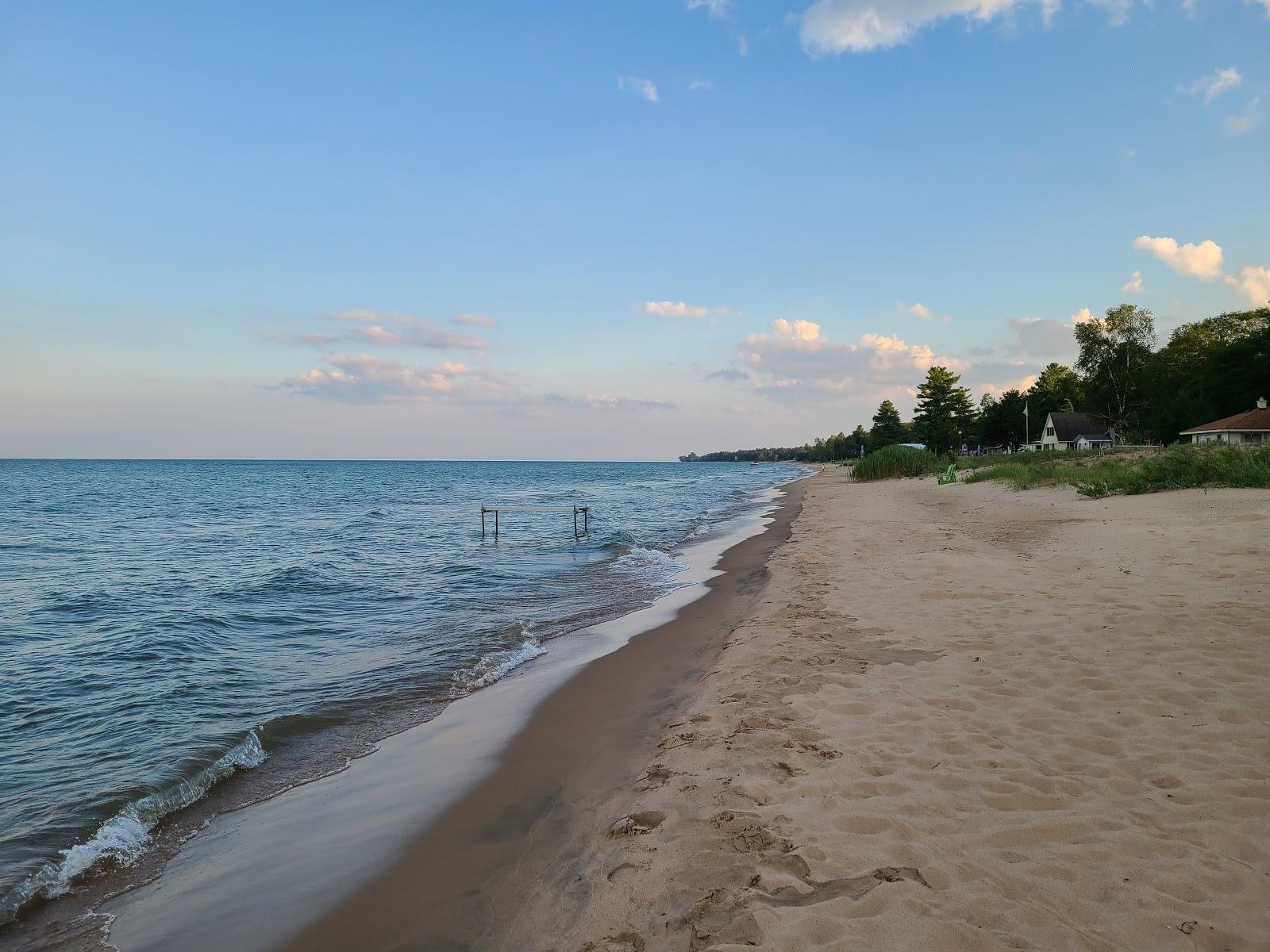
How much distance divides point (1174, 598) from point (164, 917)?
32.2 ft

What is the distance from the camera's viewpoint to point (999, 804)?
3746 mm

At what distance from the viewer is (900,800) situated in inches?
153

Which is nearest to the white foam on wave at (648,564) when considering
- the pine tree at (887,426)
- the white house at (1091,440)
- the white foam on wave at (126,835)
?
the white foam on wave at (126,835)

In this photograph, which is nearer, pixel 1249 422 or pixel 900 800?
pixel 900 800

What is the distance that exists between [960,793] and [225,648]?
1033 centimetres

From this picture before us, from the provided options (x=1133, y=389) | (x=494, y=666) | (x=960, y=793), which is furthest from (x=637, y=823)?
(x=1133, y=389)

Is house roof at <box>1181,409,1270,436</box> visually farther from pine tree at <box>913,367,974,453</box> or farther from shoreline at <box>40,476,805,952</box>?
shoreline at <box>40,476,805,952</box>

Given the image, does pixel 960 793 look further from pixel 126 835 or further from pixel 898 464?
pixel 898 464

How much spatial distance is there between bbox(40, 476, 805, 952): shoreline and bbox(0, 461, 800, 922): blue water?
0.45 meters

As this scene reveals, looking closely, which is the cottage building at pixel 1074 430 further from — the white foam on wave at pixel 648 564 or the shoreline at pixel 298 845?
the shoreline at pixel 298 845

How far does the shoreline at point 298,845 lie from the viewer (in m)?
3.82

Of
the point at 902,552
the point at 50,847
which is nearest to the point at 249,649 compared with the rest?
Answer: the point at 50,847

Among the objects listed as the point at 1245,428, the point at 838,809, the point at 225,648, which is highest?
the point at 1245,428

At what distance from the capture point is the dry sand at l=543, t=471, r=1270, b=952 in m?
2.88
